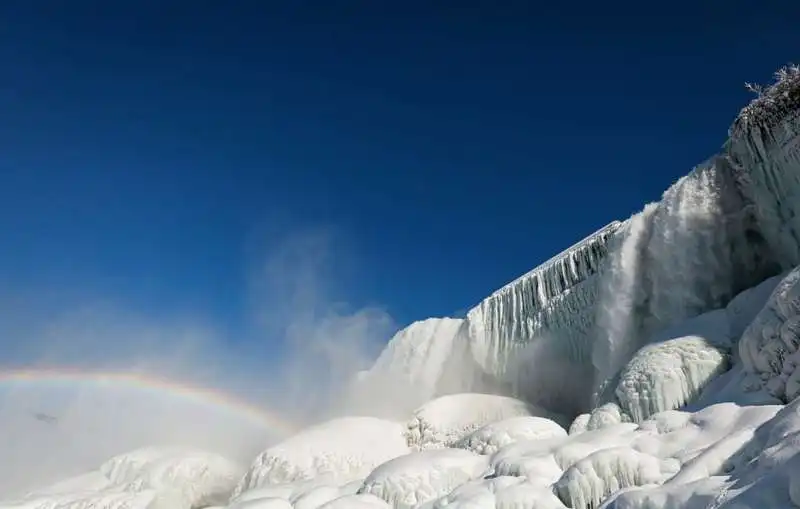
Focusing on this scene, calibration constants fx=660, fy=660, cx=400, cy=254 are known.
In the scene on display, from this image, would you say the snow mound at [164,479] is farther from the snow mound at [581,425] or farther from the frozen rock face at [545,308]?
the frozen rock face at [545,308]

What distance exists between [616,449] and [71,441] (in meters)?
39.1

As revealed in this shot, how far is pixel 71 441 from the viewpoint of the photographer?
4003 cm

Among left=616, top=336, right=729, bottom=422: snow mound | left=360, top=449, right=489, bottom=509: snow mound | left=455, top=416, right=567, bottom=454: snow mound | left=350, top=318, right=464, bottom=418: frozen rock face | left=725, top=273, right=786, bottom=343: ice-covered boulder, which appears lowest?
left=360, top=449, right=489, bottom=509: snow mound

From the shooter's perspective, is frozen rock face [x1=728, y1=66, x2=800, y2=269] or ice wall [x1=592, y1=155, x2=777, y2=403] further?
ice wall [x1=592, y1=155, x2=777, y2=403]

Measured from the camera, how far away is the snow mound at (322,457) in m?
18.5

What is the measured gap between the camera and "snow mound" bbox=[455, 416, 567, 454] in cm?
1380

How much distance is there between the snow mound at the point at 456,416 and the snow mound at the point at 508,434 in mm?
6597

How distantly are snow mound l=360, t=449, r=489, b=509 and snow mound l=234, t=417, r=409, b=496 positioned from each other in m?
6.07

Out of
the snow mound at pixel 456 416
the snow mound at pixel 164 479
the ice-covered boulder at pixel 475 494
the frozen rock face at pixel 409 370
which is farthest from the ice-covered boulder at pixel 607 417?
the frozen rock face at pixel 409 370

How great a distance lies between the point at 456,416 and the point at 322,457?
5.42 m

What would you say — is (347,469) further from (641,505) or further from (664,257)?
(641,505)

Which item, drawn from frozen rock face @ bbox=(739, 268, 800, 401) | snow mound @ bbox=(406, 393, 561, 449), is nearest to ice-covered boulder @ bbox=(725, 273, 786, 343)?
frozen rock face @ bbox=(739, 268, 800, 401)

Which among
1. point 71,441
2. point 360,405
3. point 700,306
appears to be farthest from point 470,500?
point 71,441

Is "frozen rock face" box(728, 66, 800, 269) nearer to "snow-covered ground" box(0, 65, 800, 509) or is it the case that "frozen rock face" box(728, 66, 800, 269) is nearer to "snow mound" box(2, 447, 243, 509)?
"snow-covered ground" box(0, 65, 800, 509)
